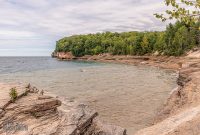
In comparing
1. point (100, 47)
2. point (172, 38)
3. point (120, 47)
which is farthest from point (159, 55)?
point (100, 47)

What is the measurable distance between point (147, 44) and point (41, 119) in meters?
125

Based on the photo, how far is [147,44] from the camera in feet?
444

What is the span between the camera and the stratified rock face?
1298cm

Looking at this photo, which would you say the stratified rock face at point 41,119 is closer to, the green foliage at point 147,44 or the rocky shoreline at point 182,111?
the rocky shoreline at point 182,111

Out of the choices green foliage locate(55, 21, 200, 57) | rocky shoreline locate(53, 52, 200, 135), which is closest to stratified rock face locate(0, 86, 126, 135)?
rocky shoreline locate(53, 52, 200, 135)

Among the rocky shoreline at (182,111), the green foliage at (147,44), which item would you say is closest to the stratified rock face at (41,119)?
the rocky shoreline at (182,111)

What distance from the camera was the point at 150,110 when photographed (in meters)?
25.8

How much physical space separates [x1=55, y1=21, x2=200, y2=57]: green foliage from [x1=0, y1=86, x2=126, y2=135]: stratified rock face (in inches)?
1938

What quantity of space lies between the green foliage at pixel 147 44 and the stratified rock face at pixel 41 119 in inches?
1938

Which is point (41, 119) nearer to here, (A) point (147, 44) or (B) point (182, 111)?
(B) point (182, 111)

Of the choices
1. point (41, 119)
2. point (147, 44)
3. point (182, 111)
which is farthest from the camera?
point (147, 44)

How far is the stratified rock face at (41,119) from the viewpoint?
12977 millimetres

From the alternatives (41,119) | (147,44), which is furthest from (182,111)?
(147,44)

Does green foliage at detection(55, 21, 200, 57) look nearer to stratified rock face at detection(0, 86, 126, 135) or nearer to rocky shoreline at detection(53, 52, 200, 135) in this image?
rocky shoreline at detection(53, 52, 200, 135)
